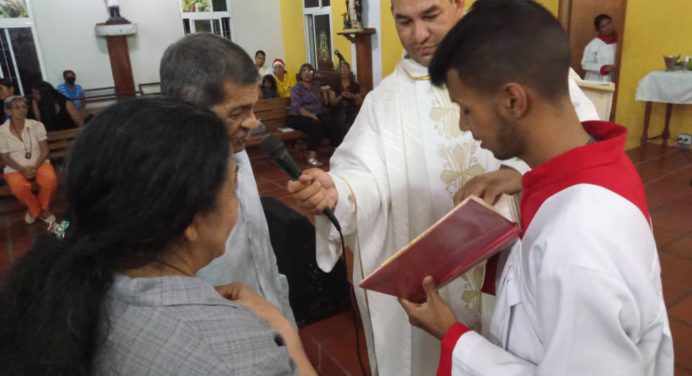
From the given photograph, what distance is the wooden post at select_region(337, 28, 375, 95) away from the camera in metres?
8.09

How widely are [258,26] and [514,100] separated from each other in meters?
11.3

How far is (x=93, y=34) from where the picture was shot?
966 centimetres

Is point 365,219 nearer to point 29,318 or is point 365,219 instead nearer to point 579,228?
point 579,228

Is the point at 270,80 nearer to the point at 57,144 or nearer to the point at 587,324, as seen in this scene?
the point at 57,144

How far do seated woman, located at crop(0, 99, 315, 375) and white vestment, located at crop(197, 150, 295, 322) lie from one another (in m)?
0.61

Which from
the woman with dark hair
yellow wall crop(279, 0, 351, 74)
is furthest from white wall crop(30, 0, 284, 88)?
the woman with dark hair

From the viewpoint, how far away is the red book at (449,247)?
37.8 inches

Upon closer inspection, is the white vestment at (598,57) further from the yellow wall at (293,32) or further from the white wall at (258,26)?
the white wall at (258,26)

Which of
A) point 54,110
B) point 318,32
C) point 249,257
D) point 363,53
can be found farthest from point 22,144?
point 318,32

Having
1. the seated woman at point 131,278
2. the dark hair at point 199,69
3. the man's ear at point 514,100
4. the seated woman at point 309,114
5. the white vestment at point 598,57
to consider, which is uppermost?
the dark hair at point 199,69

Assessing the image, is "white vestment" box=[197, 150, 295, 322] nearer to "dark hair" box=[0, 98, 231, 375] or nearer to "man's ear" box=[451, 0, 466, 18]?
"dark hair" box=[0, 98, 231, 375]

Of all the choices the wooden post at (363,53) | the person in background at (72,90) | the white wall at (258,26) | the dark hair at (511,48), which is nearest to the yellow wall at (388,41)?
the wooden post at (363,53)

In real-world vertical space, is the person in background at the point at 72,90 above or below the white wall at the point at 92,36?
below

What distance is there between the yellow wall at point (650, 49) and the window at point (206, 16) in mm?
7418
